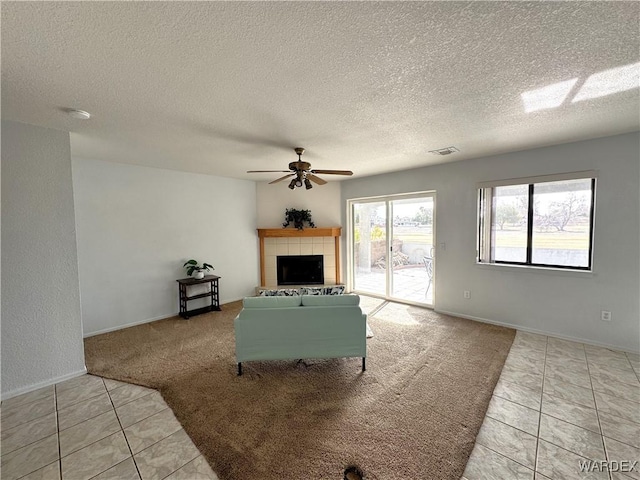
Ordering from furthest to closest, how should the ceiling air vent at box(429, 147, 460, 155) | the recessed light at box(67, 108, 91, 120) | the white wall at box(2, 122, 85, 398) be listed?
1. the ceiling air vent at box(429, 147, 460, 155)
2. the white wall at box(2, 122, 85, 398)
3. the recessed light at box(67, 108, 91, 120)

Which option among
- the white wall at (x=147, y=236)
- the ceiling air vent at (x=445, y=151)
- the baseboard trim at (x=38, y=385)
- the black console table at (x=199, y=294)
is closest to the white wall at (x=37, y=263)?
the baseboard trim at (x=38, y=385)

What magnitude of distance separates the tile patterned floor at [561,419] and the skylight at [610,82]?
251cm

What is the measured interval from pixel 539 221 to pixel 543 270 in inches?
26.8

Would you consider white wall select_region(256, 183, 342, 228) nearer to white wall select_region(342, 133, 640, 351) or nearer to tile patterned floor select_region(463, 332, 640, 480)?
white wall select_region(342, 133, 640, 351)

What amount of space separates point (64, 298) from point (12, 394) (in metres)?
0.88

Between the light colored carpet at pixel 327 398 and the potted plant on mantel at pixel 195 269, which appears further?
the potted plant on mantel at pixel 195 269

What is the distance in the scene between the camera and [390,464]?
162cm

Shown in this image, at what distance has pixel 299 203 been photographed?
223 inches

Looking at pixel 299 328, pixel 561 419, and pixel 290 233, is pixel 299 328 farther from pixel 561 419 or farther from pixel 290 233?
pixel 290 233

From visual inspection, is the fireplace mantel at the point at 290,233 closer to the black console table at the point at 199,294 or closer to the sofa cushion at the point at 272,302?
the black console table at the point at 199,294

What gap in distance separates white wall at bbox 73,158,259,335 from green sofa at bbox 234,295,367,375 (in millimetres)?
2581

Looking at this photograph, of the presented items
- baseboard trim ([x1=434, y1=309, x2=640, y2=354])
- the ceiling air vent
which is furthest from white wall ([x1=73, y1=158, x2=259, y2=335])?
baseboard trim ([x1=434, y1=309, x2=640, y2=354])

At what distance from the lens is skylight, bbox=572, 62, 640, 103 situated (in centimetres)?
171

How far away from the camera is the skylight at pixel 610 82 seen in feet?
5.60
